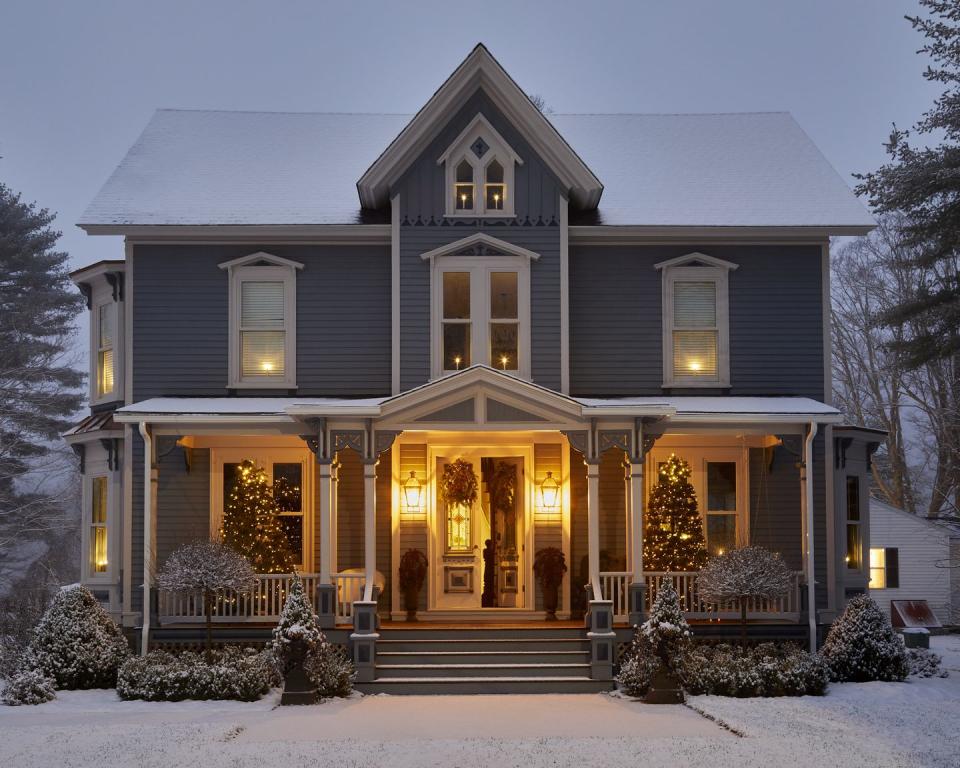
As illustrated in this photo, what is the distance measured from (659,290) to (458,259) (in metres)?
3.30

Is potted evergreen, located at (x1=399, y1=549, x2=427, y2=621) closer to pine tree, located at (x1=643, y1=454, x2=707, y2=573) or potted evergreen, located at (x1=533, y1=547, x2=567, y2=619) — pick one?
potted evergreen, located at (x1=533, y1=547, x2=567, y2=619)

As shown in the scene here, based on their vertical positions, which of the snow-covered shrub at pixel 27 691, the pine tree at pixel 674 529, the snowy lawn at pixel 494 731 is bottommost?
the snowy lawn at pixel 494 731

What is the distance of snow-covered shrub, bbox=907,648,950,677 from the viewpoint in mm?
18406

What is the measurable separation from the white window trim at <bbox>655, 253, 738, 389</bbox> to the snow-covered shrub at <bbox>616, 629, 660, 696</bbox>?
15.9 feet

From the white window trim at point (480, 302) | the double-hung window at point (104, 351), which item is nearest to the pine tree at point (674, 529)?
the white window trim at point (480, 302)

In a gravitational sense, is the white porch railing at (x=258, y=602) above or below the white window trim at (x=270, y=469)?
below

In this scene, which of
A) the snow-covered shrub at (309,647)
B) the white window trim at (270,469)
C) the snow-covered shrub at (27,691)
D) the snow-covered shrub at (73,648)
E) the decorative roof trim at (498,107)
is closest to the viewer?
the snow-covered shrub at (309,647)

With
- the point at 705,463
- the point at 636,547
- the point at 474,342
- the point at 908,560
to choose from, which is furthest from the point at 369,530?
the point at 908,560

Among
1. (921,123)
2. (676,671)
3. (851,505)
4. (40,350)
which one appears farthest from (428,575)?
(40,350)

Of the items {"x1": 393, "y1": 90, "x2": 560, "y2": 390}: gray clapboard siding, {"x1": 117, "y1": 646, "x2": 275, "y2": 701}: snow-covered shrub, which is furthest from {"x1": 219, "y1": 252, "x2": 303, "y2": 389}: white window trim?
{"x1": 117, "y1": 646, "x2": 275, "y2": 701}: snow-covered shrub

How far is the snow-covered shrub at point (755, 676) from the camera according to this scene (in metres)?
16.7

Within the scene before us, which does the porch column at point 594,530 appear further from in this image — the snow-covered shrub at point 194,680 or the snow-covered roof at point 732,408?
the snow-covered shrub at point 194,680

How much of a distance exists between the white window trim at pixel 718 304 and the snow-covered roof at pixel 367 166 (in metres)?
0.70

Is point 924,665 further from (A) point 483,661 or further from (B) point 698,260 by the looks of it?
(B) point 698,260
